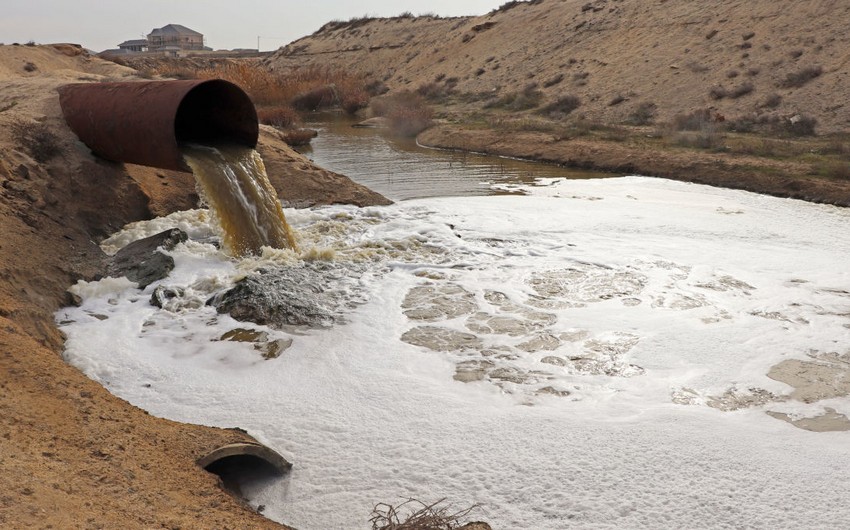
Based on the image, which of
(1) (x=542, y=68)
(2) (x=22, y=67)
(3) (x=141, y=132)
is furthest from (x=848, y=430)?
(1) (x=542, y=68)

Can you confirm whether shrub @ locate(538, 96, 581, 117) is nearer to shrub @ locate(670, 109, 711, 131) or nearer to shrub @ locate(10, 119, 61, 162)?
shrub @ locate(670, 109, 711, 131)

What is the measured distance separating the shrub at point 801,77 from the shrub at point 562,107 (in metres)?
6.17

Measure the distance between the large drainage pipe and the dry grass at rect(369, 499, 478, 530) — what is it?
5839mm

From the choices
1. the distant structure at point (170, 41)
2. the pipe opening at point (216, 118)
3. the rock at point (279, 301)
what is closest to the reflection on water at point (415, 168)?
the pipe opening at point (216, 118)

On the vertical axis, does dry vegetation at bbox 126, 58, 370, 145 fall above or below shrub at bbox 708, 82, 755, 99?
below

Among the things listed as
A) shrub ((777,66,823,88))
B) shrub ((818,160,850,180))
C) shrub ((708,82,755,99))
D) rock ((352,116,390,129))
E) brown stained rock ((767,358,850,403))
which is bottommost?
brown stained rock ((767,358,850,403))

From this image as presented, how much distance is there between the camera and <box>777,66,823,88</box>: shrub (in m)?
19.7

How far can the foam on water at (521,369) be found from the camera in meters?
4.33

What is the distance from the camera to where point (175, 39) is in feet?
315

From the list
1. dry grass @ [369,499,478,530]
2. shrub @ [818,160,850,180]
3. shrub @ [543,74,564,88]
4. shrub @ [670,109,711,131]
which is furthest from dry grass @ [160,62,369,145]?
dry grass @ [369,499,478,530]

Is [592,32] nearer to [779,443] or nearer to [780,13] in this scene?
[780,13]

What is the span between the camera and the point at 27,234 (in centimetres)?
801

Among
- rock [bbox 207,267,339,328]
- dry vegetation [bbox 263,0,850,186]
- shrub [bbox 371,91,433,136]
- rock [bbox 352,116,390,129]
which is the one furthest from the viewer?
rock [bbox 352,116,390,129]

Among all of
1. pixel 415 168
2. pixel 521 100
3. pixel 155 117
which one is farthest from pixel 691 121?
pixel 155 117
